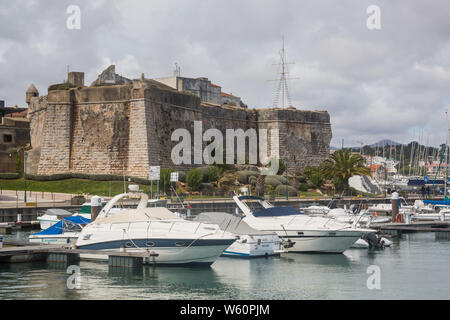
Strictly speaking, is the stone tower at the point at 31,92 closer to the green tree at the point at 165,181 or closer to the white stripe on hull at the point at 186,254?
the green tree at the point at 165,181

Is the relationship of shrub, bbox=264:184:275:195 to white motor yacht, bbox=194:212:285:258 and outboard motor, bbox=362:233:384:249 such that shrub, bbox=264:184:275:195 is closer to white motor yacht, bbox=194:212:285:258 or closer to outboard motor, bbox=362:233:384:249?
outboard motor, bbox=362:233:384:249

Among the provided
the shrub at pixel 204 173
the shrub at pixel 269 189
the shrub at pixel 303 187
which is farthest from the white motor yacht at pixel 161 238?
the shrub at pixel 303 187

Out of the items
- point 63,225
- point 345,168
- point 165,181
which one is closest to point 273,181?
point 345,168

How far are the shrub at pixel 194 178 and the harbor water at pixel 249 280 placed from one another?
25.7 m

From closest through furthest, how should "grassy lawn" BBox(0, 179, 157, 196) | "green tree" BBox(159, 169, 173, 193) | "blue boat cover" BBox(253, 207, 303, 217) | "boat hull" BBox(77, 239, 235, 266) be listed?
"boat hull" BBox(77, 239, 235, 266)
"blue boat cover" BBox(253, 207, 303, 217)
"grassy lawn" BBox(0, 179, 157, 196)
"green tree" BBox(159, 169, 173, 193)

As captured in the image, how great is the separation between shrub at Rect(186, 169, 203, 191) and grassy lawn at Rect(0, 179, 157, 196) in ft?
10.3

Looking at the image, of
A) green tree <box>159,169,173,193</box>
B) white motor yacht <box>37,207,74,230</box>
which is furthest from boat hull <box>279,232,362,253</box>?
green tree <box>159,169,173,193</box>

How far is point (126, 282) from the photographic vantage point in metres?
21.8

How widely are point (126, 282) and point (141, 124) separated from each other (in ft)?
109

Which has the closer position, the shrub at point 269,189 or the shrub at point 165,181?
the shrub at point 165,181

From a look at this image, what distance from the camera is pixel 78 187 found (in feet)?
171

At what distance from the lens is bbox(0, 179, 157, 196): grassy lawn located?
5112cm

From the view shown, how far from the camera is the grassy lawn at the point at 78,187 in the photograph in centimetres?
5112

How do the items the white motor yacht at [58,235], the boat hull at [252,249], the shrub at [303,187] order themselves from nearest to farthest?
the boat hull at [252,249], the white motor yacht at [58,235], the shrub at [303,187]
